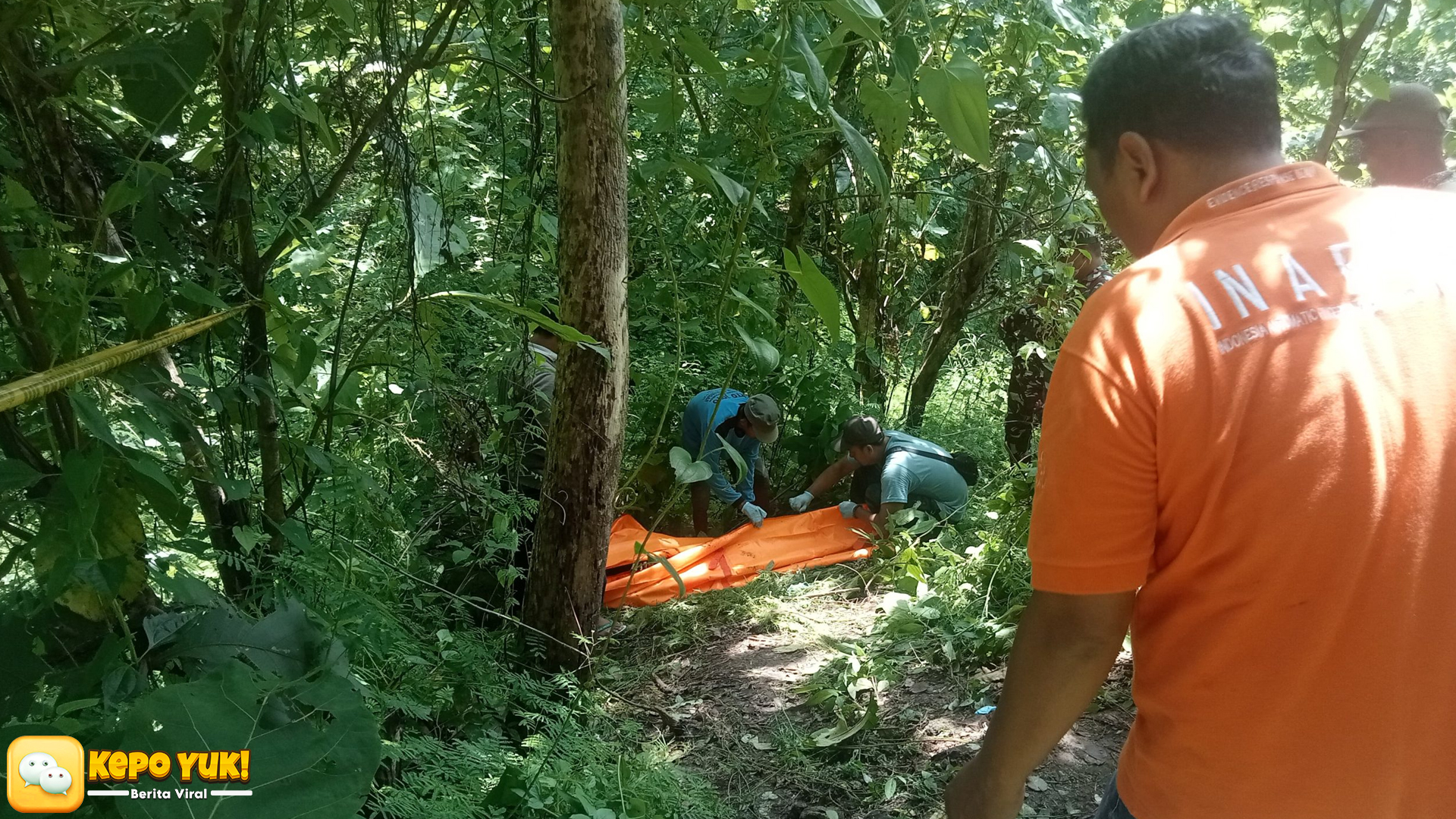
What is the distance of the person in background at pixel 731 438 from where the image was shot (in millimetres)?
4965

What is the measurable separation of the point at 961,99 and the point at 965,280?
4.63 metres

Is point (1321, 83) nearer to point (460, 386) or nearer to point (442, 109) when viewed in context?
point (460, 386)

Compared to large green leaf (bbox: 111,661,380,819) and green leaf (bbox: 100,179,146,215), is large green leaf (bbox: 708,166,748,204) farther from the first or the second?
large green leaf (bbox: 111,661,380,819)

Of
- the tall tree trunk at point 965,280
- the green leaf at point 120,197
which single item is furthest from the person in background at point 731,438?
the green leaf at point 120,197

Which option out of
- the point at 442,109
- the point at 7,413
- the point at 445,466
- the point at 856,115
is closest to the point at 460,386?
the point at 445,466

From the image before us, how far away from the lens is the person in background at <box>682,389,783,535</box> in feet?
16.3

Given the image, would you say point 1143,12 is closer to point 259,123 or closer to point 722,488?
point 259,123

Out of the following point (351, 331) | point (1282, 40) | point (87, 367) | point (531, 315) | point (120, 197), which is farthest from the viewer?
point (351, 331)

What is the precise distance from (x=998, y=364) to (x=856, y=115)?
9.15 feet

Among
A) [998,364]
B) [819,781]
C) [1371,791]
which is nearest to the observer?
[1371,791]

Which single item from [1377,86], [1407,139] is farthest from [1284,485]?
[1407,139]

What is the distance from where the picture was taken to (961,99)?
1.45m

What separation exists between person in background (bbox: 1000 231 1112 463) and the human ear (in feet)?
13.8

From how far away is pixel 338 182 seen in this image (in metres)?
1.76
